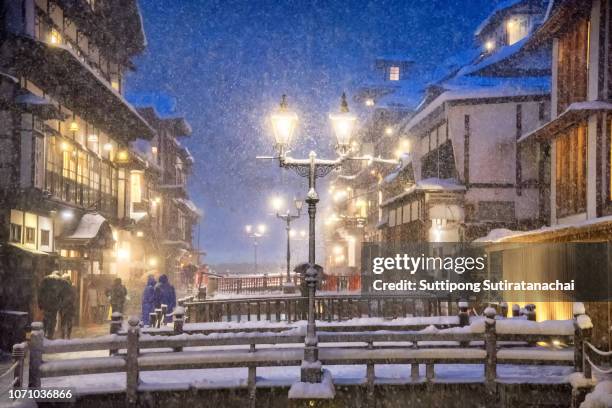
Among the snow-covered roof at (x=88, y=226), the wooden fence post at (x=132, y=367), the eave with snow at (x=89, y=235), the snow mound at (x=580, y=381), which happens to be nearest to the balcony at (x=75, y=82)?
the snow-covered roof at (x=88, y=226)

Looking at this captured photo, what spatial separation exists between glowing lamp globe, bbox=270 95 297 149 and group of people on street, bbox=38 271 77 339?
9.68m

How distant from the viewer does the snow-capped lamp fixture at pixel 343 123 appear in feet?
40.1

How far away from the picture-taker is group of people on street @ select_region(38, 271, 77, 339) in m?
17.7

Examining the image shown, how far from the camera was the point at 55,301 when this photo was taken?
17.8 metres

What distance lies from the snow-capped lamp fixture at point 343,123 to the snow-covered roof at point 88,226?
16.8 metres

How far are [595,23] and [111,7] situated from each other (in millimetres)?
25839

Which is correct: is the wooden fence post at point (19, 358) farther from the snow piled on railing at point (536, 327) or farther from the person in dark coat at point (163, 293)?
the person in dark coat at point (163, 293)

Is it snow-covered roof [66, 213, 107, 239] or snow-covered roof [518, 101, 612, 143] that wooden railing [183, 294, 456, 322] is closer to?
snow-covered roof [518, 101, 612, 143]

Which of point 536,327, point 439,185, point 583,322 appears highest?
point 439,185

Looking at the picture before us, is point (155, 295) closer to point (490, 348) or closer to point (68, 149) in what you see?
point (68, 149)

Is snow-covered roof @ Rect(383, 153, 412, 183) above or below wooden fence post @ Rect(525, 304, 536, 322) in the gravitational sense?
above

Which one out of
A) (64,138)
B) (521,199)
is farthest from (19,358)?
(521,199)

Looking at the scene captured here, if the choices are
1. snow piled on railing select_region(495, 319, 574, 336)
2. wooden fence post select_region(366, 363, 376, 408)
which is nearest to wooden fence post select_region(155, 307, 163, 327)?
wooden fence post select_region(366, 363, 376, 408)

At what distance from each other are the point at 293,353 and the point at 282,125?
4.57 meters
